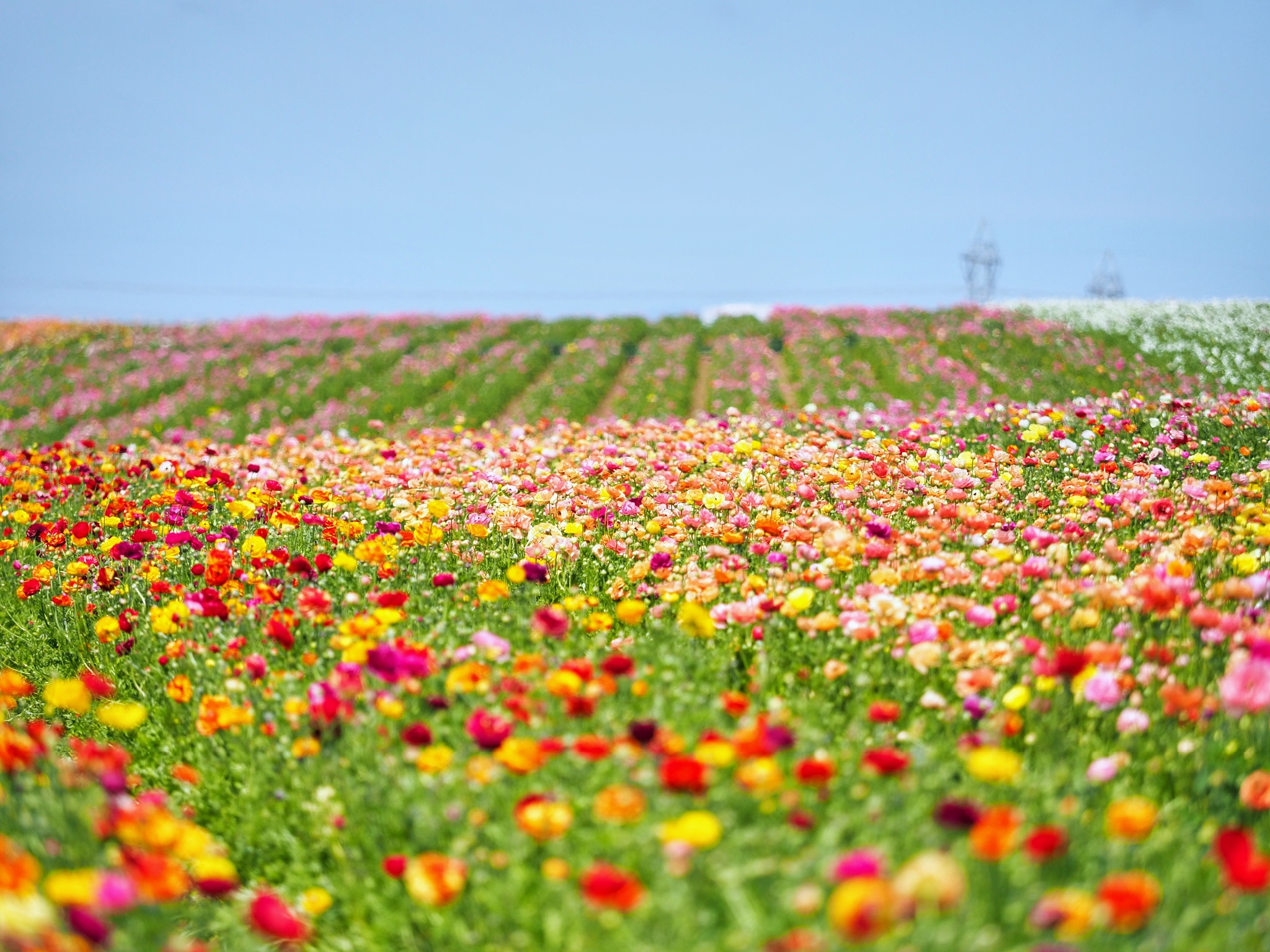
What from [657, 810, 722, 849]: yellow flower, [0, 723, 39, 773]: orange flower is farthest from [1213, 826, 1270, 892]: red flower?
[0, 723, 39, 773]: orange flower

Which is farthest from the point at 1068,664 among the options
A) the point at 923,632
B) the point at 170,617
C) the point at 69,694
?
the point at 170,617

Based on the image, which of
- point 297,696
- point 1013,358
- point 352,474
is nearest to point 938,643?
point 297,696

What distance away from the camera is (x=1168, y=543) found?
4766mm

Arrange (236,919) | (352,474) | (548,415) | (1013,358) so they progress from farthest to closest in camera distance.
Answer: (1013,358) < (548,415) < (352,474) < (236,919)

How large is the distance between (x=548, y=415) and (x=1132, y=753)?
16822 mm

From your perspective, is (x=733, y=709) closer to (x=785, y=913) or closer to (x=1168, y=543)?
(x=785, y=913)

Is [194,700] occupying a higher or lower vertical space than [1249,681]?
lower

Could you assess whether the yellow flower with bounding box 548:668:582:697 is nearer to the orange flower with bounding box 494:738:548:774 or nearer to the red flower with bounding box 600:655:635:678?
the red flower with bounding box 600:655:635:678

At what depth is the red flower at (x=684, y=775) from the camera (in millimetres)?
2027

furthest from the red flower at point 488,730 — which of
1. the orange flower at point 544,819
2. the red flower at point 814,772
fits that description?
the red flower at point 814,772

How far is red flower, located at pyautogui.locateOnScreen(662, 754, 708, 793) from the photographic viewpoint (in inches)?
79.8

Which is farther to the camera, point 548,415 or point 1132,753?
point 548,415

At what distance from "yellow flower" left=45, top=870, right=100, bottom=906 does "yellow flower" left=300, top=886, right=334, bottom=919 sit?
818 mm

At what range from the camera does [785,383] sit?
2247 centimetres
